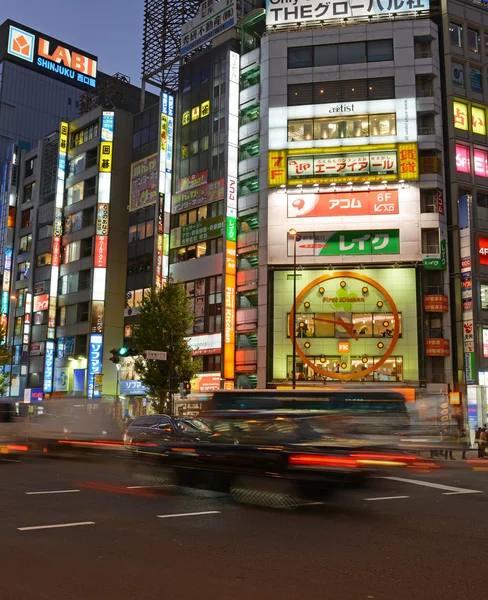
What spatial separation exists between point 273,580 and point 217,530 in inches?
122

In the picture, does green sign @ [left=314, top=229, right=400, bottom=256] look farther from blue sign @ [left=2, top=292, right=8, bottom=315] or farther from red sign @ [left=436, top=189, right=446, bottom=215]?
blue sign @ [left=2, top=292, right=8, bottom=315]

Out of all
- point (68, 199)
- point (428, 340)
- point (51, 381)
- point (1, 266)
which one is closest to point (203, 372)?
point (428, 340)

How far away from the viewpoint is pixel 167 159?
56.0 meters

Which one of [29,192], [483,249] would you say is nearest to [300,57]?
[483,249]

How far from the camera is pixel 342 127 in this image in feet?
159

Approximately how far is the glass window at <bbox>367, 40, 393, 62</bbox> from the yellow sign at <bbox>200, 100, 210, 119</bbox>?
1313 centimetres

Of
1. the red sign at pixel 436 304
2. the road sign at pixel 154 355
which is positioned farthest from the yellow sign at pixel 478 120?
the road sign at pixel 154 355

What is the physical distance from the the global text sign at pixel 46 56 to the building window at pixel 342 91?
63632 millimetres

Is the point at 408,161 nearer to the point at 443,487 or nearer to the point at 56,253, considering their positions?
the point at 443,487

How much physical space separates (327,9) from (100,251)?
91.4ft

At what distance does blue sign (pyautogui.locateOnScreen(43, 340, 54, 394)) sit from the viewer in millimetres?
62344

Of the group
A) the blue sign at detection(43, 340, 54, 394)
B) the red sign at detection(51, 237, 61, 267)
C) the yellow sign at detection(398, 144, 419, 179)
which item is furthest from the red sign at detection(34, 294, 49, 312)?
the yellow sign at detection(398, 144, 419, 179)

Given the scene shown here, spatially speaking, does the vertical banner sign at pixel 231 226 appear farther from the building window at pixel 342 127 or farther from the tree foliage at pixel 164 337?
the building window at pixel 342 127

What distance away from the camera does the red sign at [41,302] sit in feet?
216
